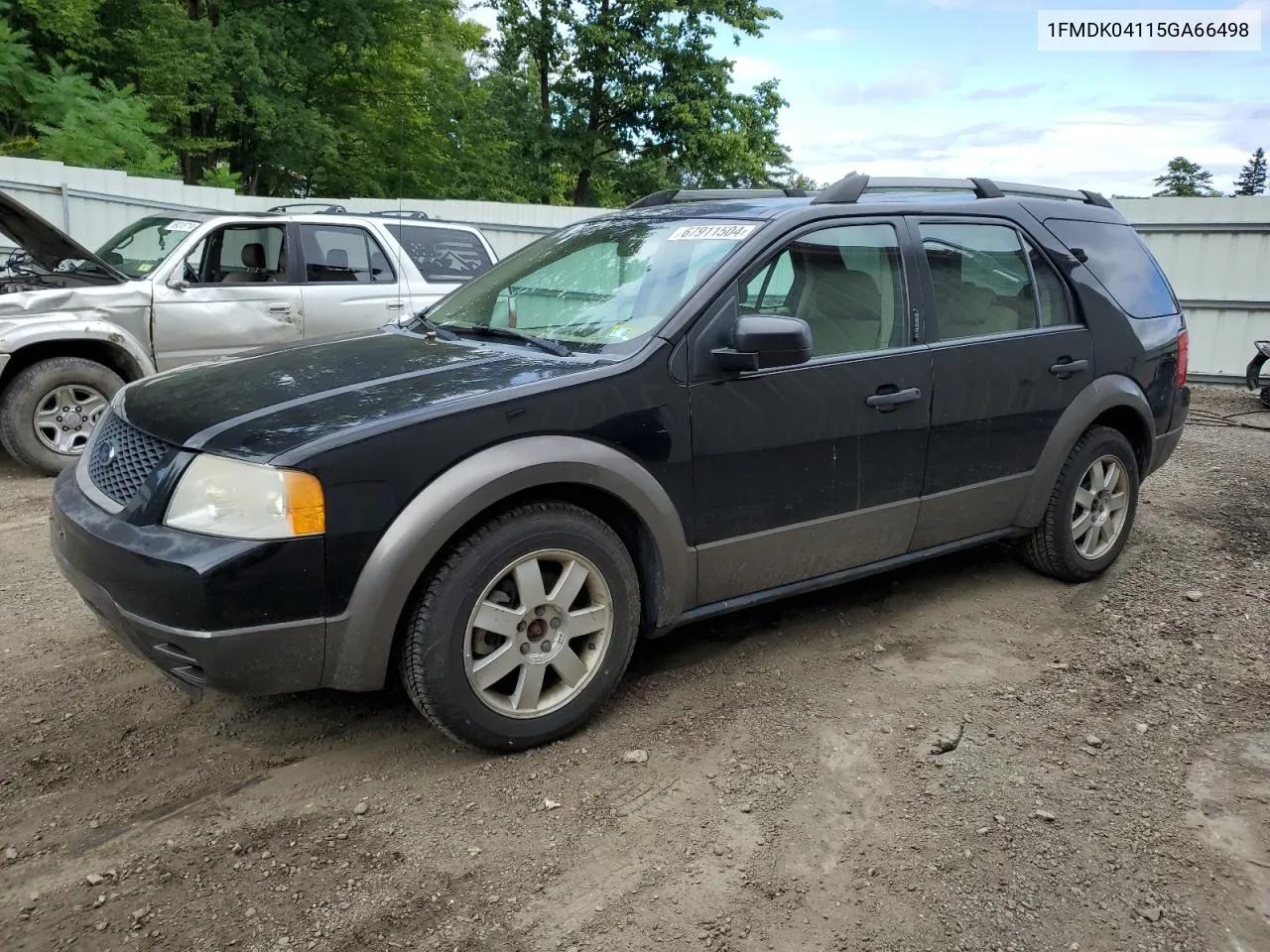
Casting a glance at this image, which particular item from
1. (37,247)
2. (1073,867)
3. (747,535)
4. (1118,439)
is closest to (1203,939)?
(1073,867)

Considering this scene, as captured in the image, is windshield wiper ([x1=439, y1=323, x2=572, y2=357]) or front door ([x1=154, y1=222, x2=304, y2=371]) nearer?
windshield wiper ([x1=439, y1=323, x2=572, y2=357])

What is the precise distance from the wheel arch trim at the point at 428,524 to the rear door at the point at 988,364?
166 centimetres

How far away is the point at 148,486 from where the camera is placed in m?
2.86

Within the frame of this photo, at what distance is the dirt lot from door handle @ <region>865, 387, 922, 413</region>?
40.3 inches

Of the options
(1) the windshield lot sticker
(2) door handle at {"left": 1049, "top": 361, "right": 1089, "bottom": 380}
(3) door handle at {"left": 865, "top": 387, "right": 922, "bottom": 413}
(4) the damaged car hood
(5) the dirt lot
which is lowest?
(5) the dirt lot

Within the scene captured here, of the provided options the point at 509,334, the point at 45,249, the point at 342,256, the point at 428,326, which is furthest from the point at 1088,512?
the point at 45,249

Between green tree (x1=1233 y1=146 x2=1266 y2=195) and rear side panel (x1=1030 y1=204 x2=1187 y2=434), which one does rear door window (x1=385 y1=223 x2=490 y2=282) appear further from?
green tree (x1=1233 y1=146 x2=1266 y2=195)

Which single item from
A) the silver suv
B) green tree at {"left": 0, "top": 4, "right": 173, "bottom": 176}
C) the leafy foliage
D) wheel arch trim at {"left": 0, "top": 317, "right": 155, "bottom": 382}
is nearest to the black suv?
the silver suv

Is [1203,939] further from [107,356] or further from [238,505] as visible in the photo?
[107,356]

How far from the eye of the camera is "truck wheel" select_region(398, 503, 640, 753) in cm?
291

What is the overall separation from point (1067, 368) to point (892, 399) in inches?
46.1

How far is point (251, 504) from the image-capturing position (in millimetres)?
2686

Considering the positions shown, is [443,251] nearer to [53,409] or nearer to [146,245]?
[146,245]

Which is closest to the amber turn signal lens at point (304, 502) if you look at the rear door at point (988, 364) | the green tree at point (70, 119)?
the rear door at point (988, 364)
